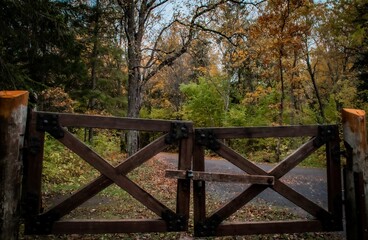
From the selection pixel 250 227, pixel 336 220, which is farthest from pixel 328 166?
pixel 250 227

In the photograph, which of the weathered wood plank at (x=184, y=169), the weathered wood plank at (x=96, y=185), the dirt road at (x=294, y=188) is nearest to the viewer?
the weathered wood plank at (x=96, y=185)

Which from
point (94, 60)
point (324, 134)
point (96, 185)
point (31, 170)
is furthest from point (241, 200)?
Result: point (94, 60)

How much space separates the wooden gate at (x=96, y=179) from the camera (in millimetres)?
3438

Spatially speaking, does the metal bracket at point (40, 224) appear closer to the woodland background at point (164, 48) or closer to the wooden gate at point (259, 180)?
the wooden gate at point (259, 180)

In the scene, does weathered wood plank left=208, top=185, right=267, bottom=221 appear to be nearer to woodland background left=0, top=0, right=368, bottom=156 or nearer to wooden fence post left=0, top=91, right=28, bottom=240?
wooden fence post left=0, top=91, right=28, bottom=240

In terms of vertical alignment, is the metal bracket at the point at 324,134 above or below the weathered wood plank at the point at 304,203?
above

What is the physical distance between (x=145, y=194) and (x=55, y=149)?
30.4 ft

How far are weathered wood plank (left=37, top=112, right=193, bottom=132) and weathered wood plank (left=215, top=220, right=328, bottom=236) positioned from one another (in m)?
1.49

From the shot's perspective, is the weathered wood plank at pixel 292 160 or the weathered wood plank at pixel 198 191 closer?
the weathered wood plank at pixel 198 191

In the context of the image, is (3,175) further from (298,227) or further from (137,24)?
(137,24)

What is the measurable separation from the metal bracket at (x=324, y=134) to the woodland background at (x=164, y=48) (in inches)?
239

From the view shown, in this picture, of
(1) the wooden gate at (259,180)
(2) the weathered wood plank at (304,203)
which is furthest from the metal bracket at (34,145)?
(2) the weathered wood plank at (304,203)

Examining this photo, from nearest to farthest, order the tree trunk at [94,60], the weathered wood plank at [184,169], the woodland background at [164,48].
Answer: the weathered wood plank at [184,169]
the woodland background at [164,48]
the tree trunk at [94,60]

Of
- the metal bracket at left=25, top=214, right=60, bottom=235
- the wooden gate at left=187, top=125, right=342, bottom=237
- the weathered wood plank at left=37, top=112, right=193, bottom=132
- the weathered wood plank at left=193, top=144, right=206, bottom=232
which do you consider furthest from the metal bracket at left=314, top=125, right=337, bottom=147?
the metal bracket at left=25, top=214, right=60, bottom=235
